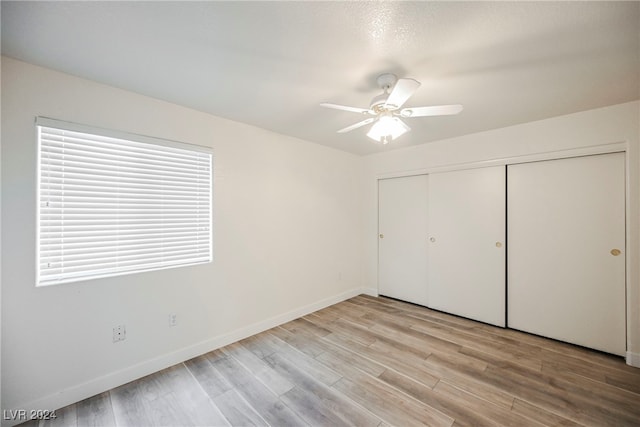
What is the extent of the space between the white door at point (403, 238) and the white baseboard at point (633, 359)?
1.90 m

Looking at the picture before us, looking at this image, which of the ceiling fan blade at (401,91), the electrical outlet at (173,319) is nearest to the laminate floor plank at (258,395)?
the electrical outlet at (173,319)

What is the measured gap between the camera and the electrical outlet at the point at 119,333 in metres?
2.02

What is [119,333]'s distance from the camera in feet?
6.68

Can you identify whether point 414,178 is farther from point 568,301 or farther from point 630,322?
point 630,322

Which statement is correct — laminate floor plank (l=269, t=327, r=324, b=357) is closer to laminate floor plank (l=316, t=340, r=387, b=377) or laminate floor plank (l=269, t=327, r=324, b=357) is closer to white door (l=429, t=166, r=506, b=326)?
laminate floor plank (l=316, t=340, r=387, b=377)

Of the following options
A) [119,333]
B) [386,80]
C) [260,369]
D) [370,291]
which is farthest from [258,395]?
[370,291]

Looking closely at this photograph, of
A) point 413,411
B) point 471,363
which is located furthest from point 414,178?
point 413,411

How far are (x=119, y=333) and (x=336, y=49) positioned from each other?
2674 mm

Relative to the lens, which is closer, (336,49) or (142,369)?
(336,49)

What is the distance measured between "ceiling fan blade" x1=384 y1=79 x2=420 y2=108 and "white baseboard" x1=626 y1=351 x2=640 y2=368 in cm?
308

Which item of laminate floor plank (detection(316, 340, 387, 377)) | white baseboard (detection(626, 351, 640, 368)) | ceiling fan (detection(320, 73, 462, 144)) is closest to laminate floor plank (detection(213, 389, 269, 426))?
laminate floor plank (detection(316, 340, 387, 377))

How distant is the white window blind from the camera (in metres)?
→ 1.81

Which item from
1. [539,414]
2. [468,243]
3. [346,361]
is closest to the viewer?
[539,414]

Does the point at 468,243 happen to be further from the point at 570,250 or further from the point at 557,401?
the point at 557,401
